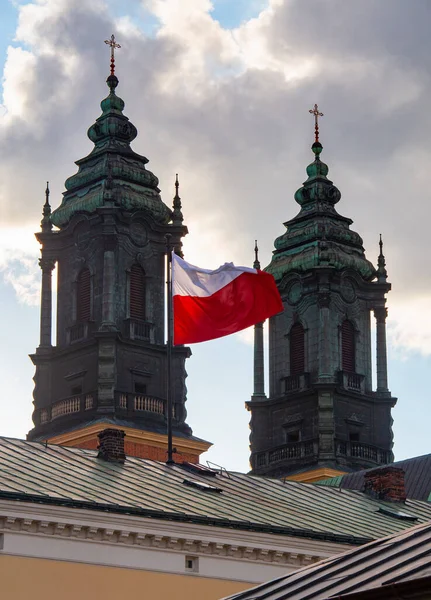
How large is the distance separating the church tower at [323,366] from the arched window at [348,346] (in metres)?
0.06

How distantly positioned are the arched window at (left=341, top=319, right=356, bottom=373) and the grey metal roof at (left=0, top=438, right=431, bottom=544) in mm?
39936

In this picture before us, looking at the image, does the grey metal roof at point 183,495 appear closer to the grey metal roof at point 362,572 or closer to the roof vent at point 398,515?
the roof vent at point 398,515

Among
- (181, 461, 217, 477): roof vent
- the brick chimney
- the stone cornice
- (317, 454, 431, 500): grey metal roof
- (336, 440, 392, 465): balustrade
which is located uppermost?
(336, 440, 392, 465): balustrade

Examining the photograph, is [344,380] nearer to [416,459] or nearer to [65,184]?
[416,459]

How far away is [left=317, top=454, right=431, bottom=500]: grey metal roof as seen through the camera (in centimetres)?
8238

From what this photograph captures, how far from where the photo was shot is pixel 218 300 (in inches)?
2276

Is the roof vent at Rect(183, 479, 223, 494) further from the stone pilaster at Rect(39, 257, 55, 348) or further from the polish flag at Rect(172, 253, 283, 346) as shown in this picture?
the stone pilaster at Rect(39, 257, 55, 348)

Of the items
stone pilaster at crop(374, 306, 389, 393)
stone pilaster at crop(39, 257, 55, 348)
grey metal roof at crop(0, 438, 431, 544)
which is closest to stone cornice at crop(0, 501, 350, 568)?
grey metal roof at crop(0, 438, 431, 544)

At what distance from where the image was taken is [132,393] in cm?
8494

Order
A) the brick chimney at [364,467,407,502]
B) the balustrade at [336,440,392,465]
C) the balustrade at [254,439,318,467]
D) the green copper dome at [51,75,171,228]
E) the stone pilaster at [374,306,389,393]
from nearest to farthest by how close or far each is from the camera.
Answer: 1. the brick chimney at [364,467,407,502]
2. the green copper dome at [51,75,171,228]
3. the balustrade at [336,440,392,465]
4. the balustrade at [254,439,318,467]
5. the stone pilaster at [374,306,389,393]

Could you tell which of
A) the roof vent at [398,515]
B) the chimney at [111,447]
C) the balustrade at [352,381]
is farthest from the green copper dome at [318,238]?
the chimney at [111,447]

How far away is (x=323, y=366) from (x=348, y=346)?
293 centimetres

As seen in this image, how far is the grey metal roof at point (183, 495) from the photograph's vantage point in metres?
46.9

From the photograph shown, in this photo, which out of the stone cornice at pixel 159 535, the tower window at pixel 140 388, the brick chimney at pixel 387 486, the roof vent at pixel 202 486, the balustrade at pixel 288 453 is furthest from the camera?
the balustrade at pixel 288 453
